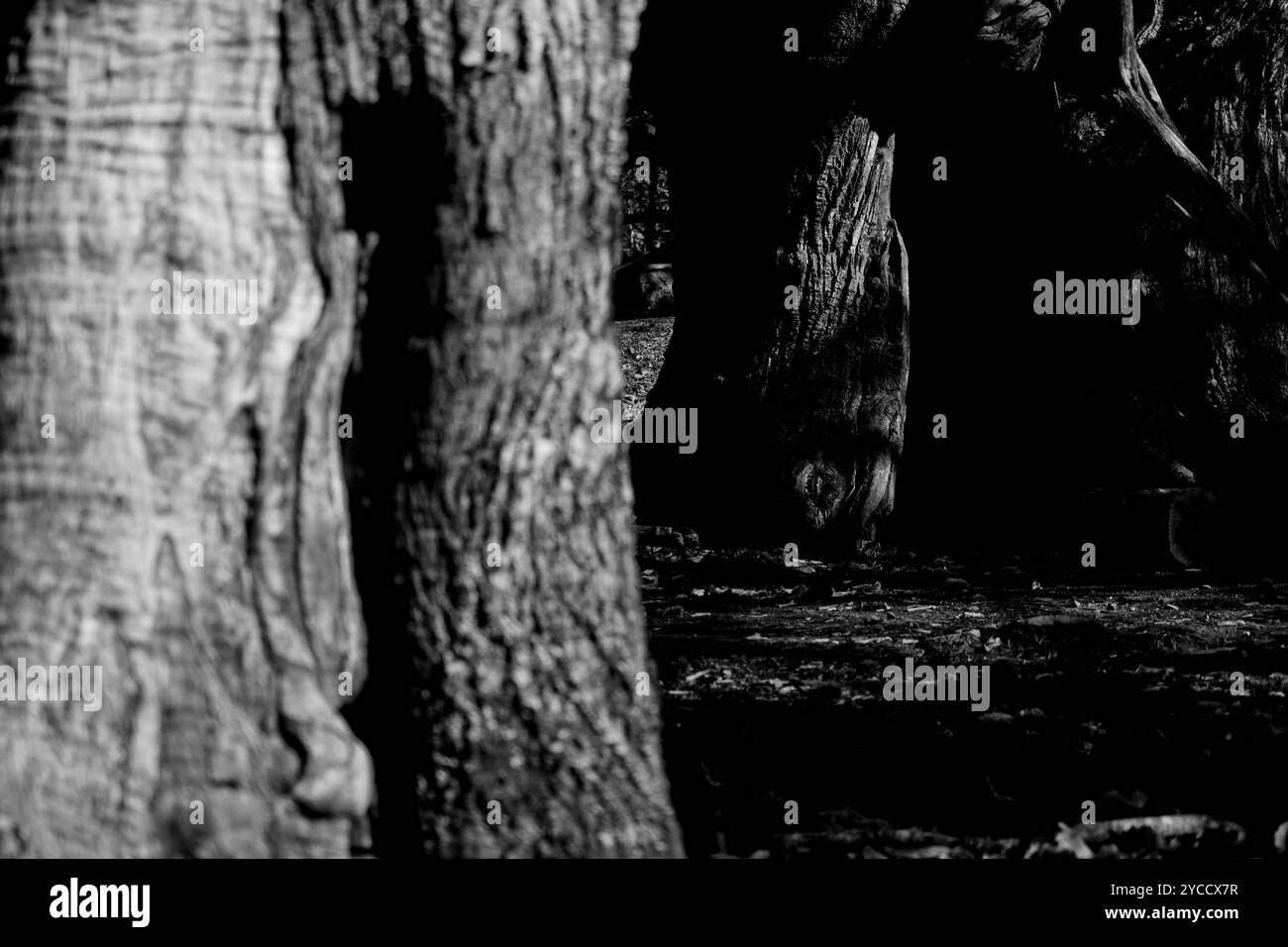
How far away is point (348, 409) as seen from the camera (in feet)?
10.3

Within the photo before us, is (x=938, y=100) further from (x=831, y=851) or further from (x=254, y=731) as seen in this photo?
(x=254, y=731)

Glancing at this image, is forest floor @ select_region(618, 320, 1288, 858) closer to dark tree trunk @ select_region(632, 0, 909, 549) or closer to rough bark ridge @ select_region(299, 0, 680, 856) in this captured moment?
dark tree trunk @ select_region(632, 0, 909, 549)

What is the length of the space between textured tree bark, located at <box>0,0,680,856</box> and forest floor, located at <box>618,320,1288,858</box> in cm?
88

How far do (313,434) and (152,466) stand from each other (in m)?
0.32

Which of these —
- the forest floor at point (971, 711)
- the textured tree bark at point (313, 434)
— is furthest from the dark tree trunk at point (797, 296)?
the textured tree bark at point (313, 434)

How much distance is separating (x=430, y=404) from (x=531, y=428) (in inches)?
8.3

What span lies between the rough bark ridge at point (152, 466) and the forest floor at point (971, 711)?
1.29m

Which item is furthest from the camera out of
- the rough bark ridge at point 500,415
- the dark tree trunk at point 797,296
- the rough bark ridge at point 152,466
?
the dark tree trunk at point 797,296

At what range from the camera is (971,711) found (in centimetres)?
515

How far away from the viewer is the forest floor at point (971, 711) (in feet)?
12.7

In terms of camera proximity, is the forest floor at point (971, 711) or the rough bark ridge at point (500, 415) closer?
the rough bark ridge at point (500, 415)

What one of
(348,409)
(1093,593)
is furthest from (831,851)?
(1093,593)

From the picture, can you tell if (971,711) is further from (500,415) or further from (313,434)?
(313,434)

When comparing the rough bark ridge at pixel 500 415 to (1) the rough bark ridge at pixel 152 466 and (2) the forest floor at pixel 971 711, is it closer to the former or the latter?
(1) the rough bark ridge at pixel 152 466
